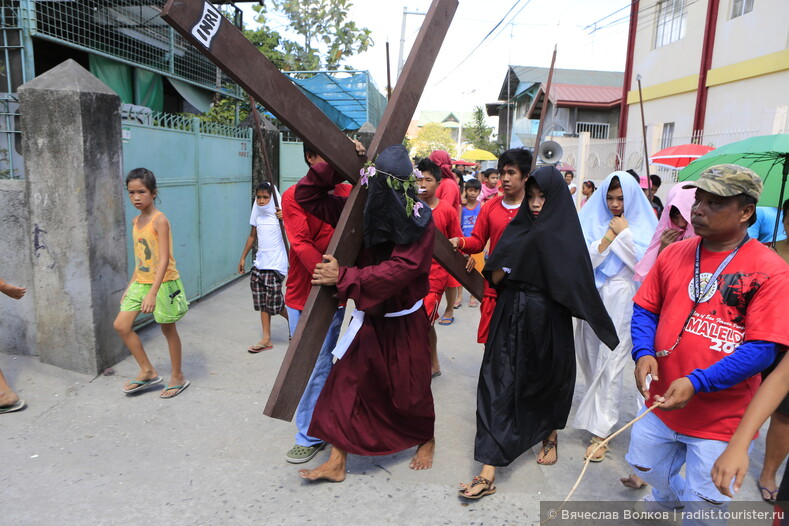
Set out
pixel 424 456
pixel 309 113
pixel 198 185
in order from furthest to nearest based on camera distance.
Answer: pixel 198 185 < pixel 424 456 < pixel 309 113

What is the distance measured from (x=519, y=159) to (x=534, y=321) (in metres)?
1.19

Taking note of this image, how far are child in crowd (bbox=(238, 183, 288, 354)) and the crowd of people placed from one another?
1.15 metres

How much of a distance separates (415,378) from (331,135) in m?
1.44

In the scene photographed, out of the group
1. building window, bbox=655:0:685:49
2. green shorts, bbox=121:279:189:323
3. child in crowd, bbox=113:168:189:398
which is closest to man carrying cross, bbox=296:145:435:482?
child in crowd, bbox=113:168:189:398

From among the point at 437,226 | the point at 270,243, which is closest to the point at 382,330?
the point at 437,226

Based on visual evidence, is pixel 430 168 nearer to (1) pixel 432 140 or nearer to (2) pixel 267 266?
(2) pixel 267 266

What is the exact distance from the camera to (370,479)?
3.38m

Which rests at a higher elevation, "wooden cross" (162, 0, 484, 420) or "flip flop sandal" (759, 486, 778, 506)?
"wooden cross" (162, 0, 484, 420)

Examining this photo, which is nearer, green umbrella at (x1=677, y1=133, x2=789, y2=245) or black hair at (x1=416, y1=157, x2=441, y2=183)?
green umbrella at (x1=677, y1=133, x2=789, y2=245)

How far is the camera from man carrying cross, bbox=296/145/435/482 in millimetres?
2891

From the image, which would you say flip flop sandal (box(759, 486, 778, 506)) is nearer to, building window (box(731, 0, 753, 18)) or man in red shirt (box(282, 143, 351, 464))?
man in red shirt (box(282, 143, 351, 464))

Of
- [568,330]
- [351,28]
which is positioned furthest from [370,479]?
[351,28]

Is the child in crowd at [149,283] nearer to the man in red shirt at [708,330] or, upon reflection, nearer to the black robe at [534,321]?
the black robe at [534,321]

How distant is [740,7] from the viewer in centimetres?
1188
